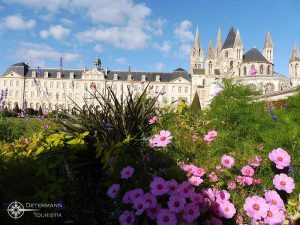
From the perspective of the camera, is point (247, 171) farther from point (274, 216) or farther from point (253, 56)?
point (253, 56)

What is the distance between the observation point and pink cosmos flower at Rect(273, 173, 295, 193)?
2.39 metres

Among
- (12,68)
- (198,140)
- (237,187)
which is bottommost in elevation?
(237,187)

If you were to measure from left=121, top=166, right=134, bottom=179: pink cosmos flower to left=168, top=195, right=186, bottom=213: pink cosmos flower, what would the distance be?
1.16ft

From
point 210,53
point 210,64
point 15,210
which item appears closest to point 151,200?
point 15,210

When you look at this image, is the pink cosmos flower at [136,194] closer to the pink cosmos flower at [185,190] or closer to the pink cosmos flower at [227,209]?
the pink cosmos flower at [185,190]

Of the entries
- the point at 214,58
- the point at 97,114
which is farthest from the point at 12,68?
the point at 97,114

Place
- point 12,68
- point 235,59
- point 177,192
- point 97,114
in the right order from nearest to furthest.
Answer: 1. point 177,192
2. point 97,114
3. point 235,59
4. point 12,68

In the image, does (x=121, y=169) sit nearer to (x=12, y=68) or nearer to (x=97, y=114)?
(x=97, y=114)

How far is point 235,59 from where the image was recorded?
2422 inches

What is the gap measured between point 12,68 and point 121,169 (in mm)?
68755

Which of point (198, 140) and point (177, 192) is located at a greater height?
point (198, 140)

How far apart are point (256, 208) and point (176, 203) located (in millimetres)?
528

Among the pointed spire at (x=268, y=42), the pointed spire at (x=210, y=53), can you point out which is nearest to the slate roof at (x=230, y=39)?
the pointed spire at (x=210, y=53)

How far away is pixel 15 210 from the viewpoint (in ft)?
8.32
